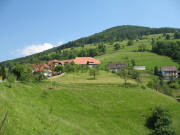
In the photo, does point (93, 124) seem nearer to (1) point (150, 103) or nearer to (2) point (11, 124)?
(2) point (11, 124)

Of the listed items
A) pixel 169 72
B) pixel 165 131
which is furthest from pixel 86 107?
pixel 169 72

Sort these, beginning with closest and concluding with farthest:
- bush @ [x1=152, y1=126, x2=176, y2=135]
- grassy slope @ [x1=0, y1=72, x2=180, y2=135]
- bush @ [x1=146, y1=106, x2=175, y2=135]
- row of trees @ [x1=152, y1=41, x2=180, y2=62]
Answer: grassy slope @ [x1=0, y1=72, x2=180, y2=135]
bush @ [x1=152, y1=126, x2=176, y2=135]
bush @ [x1=146, y1=106, x2=175, y2=135]
row of trees @ [x1=152, y1=41, x2=180, y2=62]

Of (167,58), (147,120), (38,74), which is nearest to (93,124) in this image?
(147,120)

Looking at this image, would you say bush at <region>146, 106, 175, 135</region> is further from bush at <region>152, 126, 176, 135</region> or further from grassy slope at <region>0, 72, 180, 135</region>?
grassy slope at <region>0, 72, 180, 135</region>

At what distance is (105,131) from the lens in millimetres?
40125

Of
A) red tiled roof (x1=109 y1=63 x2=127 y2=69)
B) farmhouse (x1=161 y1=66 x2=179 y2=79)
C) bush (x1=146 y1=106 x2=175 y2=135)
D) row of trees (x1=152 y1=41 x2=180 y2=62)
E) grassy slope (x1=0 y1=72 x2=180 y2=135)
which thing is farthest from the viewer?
row of trees (x1=152 y1=41 x2=180 y2=62)

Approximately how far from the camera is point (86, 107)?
50.5 metres

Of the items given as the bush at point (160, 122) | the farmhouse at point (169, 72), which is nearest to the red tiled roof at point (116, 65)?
the farmhouse at point (169, 72)

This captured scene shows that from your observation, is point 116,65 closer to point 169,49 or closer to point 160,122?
point 169,49

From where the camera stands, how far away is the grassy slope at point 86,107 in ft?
102

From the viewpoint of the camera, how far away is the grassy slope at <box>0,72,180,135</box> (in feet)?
102

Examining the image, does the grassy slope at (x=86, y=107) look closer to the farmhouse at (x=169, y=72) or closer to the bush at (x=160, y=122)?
the bush at (x=160, y=122)

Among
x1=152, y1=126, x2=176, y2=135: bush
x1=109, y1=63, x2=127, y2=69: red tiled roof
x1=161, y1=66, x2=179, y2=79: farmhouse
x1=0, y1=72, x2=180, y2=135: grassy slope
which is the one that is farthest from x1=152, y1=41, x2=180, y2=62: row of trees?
x1=152, y1=126, x2=176, y2=135: bush

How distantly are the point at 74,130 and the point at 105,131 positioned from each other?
1112cm
